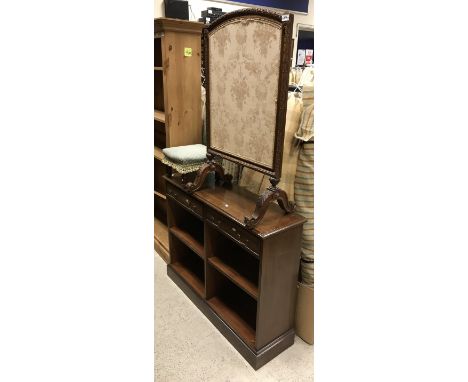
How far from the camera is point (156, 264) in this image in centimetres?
273

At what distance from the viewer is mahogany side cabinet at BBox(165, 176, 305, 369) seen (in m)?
1.70

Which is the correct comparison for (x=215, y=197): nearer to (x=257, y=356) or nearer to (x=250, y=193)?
(x=250, y=193)

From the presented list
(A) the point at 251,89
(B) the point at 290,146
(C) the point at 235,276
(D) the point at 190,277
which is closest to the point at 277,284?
(C) the point at 235,276

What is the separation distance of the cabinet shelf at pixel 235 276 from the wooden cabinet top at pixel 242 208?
34 centimetres

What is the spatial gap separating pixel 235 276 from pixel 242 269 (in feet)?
0.32

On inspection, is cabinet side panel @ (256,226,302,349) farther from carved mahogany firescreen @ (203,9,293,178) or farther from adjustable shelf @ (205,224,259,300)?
A: carved mahogany firescreen @ (203,9,293,178)

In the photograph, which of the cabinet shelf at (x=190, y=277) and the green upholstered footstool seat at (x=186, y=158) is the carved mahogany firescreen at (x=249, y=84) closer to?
the green upholstered footstool seat at (x=186, y=158)

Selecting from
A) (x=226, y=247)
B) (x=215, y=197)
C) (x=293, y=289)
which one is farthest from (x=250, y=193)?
(x=293, y=289)

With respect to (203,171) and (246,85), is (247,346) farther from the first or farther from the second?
(246,85)

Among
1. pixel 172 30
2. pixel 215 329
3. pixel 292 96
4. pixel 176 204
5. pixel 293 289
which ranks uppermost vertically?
pixel 172 30

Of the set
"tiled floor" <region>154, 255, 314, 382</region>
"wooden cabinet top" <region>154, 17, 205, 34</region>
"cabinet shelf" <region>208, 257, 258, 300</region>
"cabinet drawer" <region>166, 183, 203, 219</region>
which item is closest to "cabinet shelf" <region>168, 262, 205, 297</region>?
"tiled floor" <region>154, 255, 314, 382</region>

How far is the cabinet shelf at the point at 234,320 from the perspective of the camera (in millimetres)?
1901

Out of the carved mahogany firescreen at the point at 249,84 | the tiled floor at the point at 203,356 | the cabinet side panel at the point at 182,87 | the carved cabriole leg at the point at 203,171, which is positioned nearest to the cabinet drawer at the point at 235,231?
the carved cabriole leg at the point at 203,171

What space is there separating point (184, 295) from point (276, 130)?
1367mm
